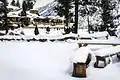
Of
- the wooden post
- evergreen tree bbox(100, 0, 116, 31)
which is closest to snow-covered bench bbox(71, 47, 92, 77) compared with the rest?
the wooden post

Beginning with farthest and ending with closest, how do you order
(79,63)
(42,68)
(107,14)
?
(107,14)
(42,68)
(79,63)

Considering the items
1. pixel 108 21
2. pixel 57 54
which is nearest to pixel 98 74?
pixel 57 54

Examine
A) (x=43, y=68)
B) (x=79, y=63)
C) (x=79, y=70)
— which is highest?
(x=79, y=63)

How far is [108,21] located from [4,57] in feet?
94.2

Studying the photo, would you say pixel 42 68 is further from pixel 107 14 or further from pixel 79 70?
pixel 107 14

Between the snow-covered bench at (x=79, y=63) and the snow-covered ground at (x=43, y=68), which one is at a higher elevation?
the snow-covered bench at (x=79, y=63)

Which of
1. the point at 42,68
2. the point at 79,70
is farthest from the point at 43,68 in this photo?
the point at 79,70

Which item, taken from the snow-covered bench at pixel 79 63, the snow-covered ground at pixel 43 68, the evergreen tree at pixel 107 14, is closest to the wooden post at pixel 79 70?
the snow-covered bench at pixel 79 63

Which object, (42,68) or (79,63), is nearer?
(79,63)

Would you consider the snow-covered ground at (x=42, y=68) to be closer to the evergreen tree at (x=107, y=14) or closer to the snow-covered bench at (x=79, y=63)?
the snow-covered bench at (x=79, y=63)

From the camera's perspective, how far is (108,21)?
39000 mm

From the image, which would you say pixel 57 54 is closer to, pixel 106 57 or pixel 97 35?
pixel 106 57

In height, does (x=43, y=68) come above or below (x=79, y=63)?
below

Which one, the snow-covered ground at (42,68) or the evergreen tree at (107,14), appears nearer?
the snow-covered ground at (42,68)
